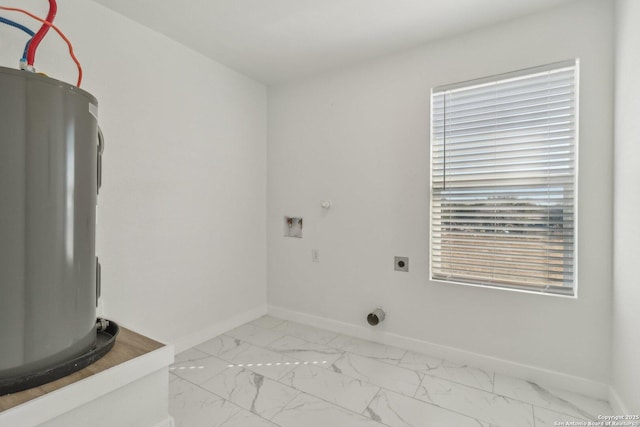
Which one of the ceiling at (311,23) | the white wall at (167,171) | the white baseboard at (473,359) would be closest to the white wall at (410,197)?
the white baseboard at (473,359)

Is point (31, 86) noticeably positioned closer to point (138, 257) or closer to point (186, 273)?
point (138, 257)

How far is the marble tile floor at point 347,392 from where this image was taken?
1.62 metres

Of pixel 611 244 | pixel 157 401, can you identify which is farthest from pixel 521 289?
pixel 157 401

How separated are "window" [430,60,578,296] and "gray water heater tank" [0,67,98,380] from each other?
6.87 feet

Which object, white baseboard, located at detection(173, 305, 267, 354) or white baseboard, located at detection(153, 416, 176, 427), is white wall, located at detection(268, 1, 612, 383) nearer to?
white baseboard, located at detection(173, 305, 267, 354)

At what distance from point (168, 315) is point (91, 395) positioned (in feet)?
4.57

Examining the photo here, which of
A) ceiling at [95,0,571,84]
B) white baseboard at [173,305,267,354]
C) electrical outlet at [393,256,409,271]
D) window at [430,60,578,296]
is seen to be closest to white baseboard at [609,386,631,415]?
window at [430,60,578,296]

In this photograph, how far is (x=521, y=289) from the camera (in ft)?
6.60

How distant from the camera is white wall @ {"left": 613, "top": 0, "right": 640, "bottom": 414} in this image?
1.43 m

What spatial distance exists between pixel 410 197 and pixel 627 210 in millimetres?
1190

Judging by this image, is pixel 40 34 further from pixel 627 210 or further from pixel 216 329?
pixel 627 210

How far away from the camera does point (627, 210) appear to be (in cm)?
153

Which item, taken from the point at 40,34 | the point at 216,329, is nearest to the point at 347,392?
the point at 216,329

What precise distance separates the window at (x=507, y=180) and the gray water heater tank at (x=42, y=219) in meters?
2.09
